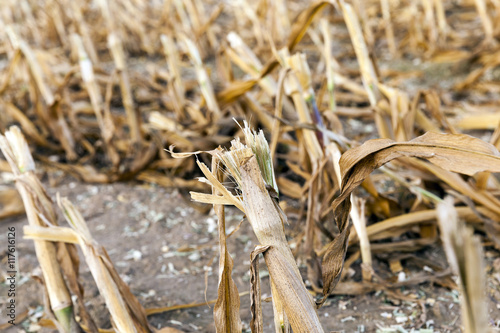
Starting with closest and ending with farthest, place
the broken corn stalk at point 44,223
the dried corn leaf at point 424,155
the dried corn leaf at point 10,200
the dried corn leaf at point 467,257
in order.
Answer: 1. the dried corn leaf at point 467,257
2. the dried corn leaf at point 424,155
3. the broken corn stalk at point 44,223
4. the dried corn leaf at point 10,200

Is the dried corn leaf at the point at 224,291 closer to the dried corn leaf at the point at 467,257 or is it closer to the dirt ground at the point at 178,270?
the dirt ground at the point at 178,270

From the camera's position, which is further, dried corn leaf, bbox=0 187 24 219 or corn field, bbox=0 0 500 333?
dried corn leaf, bbox=0 187 24 219

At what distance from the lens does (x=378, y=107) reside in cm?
131

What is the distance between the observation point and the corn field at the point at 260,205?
0.56 m

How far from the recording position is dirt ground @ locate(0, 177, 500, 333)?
2.99 ft

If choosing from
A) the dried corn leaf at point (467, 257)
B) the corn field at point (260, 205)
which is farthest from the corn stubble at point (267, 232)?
the dried corn leaf at point (467, 257)

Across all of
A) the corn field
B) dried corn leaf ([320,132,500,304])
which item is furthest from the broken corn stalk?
dried corn leaf ([320,132,500,304])

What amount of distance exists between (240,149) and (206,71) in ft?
3.73

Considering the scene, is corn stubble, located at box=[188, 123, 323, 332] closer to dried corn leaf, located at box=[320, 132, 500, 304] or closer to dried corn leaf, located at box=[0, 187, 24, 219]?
dried corn leaf, located at box=[320, 132, 500, 304]

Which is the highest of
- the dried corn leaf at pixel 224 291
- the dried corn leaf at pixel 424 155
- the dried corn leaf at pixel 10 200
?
the dried corn leaf at pixel 424 155

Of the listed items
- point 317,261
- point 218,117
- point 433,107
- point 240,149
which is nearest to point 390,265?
point 317,261

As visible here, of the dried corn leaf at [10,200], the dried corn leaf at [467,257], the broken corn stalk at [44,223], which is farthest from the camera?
the dried corn leaf at [10,200]

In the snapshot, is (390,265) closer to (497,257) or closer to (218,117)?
(497,257)

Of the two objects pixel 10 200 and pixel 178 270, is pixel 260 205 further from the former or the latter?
pixel 10 200
